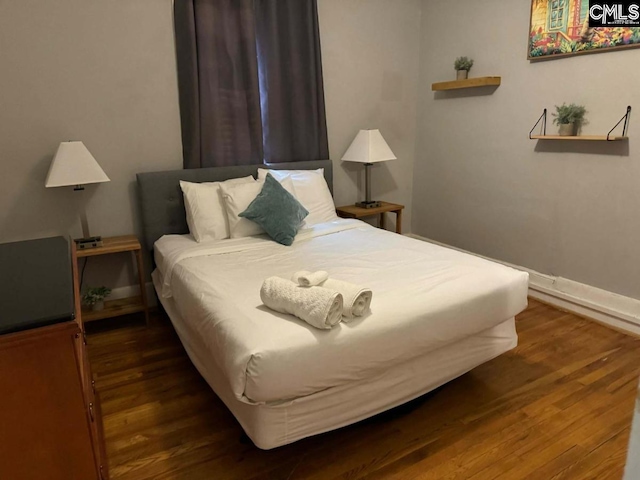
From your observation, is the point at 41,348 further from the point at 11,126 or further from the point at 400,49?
the point at 400,49

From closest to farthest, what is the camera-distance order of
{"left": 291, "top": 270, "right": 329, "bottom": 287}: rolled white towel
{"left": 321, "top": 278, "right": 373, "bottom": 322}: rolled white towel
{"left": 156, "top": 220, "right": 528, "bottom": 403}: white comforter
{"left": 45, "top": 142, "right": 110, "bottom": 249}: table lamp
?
1. {"left": 156, "top": 220, "right": 528, "bottom": 403}: white comforter
2. {"left": 321, "top": 278, "right": 373, "bottom": 322}: rolled white towel
3. {"left": 291, "top": 270, "right": 329, "bottom": 287}: rolled white towel
4. {"left": 45, "top": 142, "right": 110, "bottom": 249}: table lamp

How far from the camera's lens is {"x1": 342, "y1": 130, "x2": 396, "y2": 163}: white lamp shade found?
12.4ft

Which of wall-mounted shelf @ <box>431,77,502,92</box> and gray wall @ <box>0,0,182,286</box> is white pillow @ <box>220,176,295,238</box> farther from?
wall-mounted shelf @ <box>431,77,502,92</box>

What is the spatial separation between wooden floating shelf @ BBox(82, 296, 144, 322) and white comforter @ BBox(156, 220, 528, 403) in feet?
1.18

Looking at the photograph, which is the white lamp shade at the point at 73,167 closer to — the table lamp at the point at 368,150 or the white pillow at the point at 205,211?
the white pillow at the point at 205,211

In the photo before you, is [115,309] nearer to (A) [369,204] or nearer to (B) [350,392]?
(B) [350,392]

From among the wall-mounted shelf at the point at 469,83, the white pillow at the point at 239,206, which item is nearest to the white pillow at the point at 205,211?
the white pillow at the point at 239,206

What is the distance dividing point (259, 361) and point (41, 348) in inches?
27.1

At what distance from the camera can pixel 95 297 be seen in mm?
3021

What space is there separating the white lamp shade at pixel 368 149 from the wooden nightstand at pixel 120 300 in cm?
190

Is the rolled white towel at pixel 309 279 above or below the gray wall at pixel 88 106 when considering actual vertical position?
below

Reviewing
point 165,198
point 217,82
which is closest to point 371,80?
point 217,82

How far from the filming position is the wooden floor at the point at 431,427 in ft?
6.07

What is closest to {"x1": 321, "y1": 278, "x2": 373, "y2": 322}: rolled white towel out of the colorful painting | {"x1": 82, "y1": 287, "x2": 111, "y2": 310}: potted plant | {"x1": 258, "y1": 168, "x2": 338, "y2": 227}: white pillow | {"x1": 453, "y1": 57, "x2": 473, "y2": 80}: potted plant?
{"x1": 258, "y1": 168, "x2": 338, "y2": 227}: white pillow
